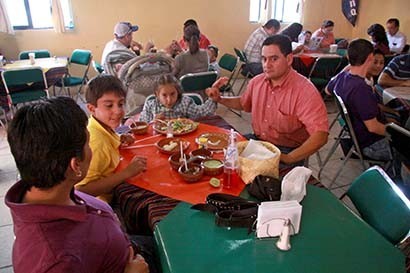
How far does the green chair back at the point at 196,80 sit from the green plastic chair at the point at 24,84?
69.2 inches

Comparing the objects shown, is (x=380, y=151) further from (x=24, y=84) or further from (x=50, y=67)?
(x=24, y=84)

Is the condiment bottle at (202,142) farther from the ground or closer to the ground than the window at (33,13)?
closer to the ground

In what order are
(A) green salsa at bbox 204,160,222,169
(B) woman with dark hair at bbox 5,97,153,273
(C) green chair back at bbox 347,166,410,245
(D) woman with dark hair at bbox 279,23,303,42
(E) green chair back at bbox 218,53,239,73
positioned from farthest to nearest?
(D) woman with dark hair at bbox 279,23,303,42 < (E) green chair back at bbox 218,53,239,73 < (A) green salsa at bbox 204,160,222,169 < (C) green chair back at bbox 347,166,410,245 < (B) woman with dark hair at bbox 5,97,153,273

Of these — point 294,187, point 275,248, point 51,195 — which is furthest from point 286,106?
point 51,195

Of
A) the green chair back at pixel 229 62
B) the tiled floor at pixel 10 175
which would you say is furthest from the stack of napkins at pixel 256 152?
the green chair back at pixel 229 62

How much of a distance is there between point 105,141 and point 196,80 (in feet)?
6.63

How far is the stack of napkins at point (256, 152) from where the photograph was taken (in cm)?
143

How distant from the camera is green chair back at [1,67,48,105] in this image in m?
3.68

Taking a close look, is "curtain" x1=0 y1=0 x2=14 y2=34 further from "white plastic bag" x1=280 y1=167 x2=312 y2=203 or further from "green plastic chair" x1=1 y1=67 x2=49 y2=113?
"white plastic bag" x1=280 y1=167 x2=312 y2=203

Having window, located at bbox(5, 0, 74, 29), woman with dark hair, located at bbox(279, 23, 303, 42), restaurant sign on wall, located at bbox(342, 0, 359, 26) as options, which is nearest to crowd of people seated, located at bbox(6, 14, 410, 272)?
woman with dark hair, located at bbox(279, 23, 303, 42)

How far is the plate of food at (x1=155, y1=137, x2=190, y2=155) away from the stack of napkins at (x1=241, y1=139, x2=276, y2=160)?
37 cm

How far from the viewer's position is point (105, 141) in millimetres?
1507

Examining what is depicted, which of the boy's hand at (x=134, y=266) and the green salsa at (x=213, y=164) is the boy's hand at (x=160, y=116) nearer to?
the green salsa at (x=213, y=164)

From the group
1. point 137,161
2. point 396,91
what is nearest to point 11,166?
point 137,161
